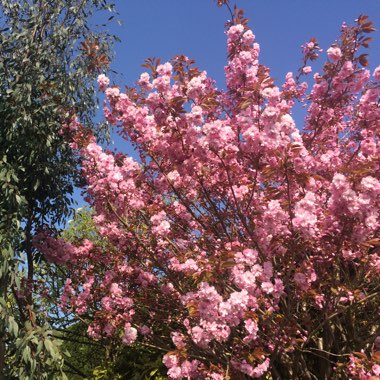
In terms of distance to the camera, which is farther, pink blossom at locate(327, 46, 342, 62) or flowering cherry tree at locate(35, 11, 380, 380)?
pink blossom at locate(327, 46, 342, 62)

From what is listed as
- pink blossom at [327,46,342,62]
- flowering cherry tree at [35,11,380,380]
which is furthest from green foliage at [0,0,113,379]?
pink blossom at [327,46,342,62]

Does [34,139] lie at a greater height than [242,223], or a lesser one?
greater

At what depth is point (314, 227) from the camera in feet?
11.8

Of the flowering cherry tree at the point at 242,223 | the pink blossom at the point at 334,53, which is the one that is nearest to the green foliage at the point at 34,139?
the flowering cherry tree at the point at 242,223

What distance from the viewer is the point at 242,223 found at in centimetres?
446

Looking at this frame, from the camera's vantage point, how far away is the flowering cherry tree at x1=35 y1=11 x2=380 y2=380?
3.67 m

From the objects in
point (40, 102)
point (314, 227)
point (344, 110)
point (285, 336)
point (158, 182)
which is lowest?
point (285, 336)

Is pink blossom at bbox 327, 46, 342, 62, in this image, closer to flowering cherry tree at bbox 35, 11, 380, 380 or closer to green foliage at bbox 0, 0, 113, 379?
flowering cherry tree at bbox 35, 11, 380, 380

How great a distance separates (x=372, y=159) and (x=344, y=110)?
5.72 ft

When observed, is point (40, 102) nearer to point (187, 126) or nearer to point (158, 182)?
point (158, 182)

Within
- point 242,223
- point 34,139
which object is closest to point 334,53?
point 242,223

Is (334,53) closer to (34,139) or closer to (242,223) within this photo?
(242,223)

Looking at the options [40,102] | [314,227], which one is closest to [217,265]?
→ [314,227]

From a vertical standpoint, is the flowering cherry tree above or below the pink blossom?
below
